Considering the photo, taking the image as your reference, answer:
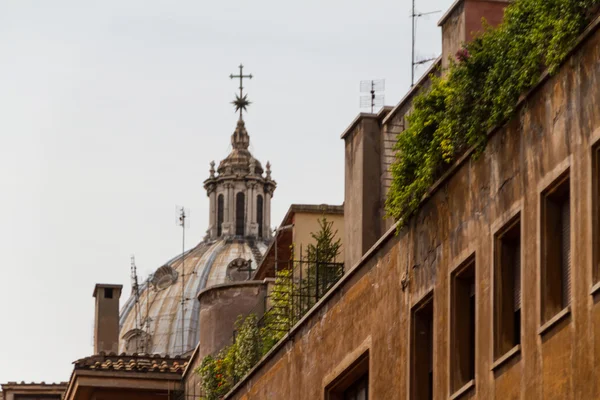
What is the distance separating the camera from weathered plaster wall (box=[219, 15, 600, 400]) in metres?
22.1

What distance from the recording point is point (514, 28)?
24.5 m

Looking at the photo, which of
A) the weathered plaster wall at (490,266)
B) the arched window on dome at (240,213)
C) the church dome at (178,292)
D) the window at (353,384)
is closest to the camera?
the weathered plaster wall at (490,266)

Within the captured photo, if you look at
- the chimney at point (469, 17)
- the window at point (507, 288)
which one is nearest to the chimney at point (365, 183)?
the chimney at point (469, 17)

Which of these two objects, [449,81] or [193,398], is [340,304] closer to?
[449,81]

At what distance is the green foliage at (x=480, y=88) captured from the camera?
76.3 ft

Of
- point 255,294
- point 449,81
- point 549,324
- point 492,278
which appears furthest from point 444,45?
point 255,294

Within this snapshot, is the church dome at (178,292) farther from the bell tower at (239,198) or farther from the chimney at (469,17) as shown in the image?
the chimney at (469,17)

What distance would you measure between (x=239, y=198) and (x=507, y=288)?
419ft

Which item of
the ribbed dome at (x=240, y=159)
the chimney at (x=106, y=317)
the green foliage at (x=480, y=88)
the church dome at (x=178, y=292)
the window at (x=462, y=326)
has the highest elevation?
the ribbed dome at (x=240, y=159)

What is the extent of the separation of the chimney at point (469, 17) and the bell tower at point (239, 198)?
12056 cm

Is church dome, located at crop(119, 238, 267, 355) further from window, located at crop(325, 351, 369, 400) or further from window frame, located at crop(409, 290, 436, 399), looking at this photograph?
window frame, located at crop(409, 290, 436, 399)

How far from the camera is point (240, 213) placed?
152250 millimetres

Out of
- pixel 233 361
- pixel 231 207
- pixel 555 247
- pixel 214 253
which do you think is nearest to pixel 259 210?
pixel 231 207

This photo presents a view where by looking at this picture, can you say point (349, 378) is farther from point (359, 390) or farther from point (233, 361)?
Answer: point (233, 361)
